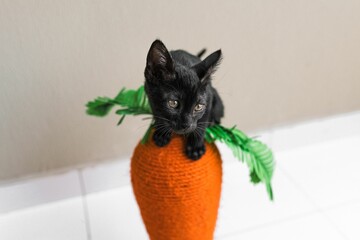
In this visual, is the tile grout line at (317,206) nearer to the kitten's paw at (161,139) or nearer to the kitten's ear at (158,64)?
the kitten's paw at (161,139)

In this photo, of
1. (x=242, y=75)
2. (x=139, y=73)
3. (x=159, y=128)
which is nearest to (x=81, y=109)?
(x=139, y=73)

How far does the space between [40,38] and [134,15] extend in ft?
0.86

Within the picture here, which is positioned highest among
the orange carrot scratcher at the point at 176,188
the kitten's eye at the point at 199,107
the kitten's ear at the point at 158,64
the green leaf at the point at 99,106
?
the kitten's ear at the point at 158,64

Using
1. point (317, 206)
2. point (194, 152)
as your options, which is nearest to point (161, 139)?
point (194, 152)

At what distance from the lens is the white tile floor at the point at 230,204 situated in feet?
3.71

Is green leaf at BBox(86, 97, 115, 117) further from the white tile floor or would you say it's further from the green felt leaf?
the white tile floor

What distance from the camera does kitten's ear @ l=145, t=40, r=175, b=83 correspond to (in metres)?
0.69

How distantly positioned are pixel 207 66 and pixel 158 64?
0.10 meters

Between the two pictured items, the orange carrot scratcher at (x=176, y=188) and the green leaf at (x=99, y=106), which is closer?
the orange carrot scratcher at (x=176, y=188)

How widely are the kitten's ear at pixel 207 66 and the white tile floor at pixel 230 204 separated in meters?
0.57

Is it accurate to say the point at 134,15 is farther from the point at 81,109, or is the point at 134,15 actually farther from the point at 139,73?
the point at 81,109

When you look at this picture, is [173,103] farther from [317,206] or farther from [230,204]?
[317,206]

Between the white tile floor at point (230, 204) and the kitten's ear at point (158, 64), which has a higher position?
the kitten's ear at point (158, 64)

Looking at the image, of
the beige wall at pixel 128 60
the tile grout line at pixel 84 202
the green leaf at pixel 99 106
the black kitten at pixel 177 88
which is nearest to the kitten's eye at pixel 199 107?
the black kitten at pixel 177 88
